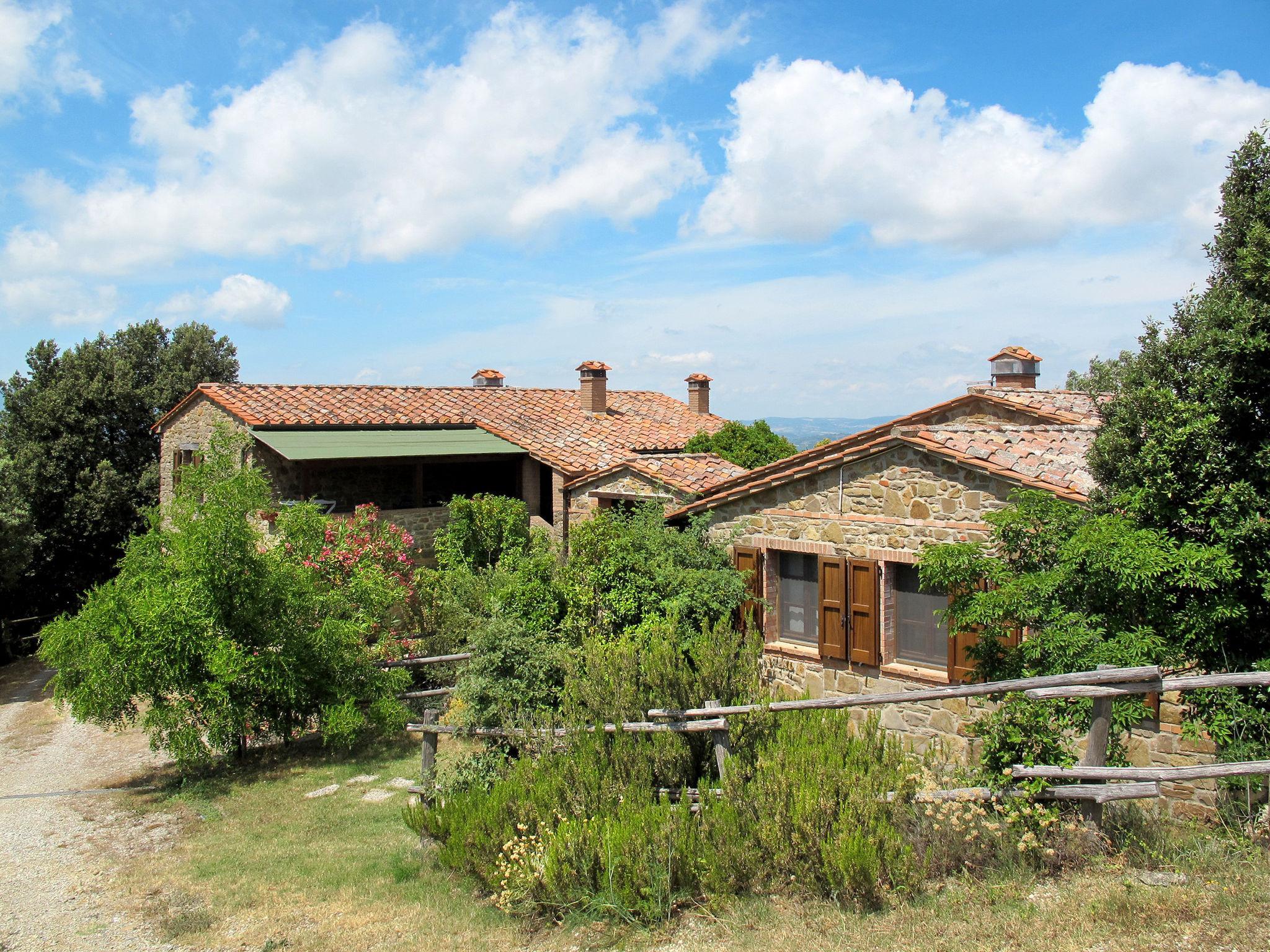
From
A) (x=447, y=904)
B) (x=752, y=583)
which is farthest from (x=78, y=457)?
(x=447, y=904)

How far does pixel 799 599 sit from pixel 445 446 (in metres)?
9.83

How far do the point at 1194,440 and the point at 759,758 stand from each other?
4.34m

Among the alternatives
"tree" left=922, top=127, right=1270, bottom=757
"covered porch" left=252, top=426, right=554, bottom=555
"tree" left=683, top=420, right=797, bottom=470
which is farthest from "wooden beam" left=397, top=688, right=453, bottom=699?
"tree" left=683, top=420, right=797, bottom=470

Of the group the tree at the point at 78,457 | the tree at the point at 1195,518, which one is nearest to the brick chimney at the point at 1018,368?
the tree at the point at 1195,518

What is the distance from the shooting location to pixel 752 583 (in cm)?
1275

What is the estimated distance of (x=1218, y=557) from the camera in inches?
250

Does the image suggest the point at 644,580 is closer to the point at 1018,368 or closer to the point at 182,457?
the point at 1018,368

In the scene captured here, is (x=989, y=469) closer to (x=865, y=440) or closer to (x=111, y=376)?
(x=865, y=440)

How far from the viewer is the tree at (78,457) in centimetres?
2714

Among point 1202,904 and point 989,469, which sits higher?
point 989,469

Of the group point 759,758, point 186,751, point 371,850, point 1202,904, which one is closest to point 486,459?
point 186,751

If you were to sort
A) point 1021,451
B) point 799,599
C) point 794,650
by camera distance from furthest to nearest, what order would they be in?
1. point 799,599
2. point 794,650
3. point 1021,451

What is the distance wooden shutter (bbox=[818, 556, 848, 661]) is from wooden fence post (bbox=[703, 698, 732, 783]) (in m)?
4.06

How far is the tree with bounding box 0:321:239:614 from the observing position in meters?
27.1
